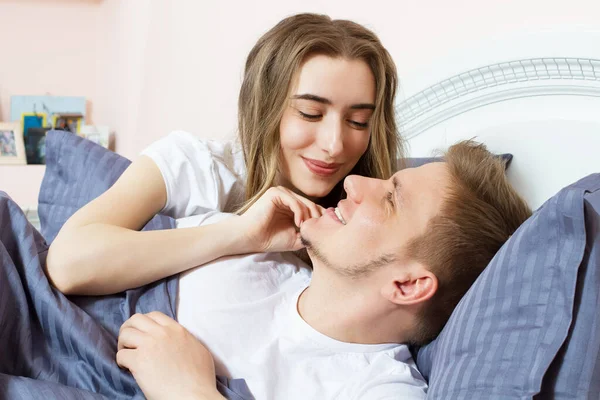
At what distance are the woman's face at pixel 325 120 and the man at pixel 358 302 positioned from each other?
0.71ft

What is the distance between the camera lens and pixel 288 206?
1.46 meters

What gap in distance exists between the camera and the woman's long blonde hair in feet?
5.10

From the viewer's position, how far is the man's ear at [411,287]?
3.95 feet

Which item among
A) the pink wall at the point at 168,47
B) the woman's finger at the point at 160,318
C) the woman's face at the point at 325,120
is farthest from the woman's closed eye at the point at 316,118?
the woman's finger at the point at 160,318

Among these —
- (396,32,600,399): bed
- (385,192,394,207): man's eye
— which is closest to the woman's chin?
(385,192,394,207): man's eye

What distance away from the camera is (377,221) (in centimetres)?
123

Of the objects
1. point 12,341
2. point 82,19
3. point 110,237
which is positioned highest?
point 82,19

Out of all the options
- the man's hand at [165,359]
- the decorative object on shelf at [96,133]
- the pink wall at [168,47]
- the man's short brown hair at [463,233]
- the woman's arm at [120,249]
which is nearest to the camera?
the man's hand at [165,359]

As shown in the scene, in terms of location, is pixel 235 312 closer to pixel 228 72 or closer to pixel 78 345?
pixel 78 345

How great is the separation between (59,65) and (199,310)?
2.35 m

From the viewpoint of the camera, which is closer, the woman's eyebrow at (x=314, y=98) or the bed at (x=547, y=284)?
the bed at (x=547, y=284)

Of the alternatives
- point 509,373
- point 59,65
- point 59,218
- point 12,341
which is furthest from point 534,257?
point 59,65

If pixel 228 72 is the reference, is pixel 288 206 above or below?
below

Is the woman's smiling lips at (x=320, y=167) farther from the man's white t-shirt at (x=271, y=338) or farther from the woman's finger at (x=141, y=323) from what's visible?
the woman's finger at (x=141, y=323)
